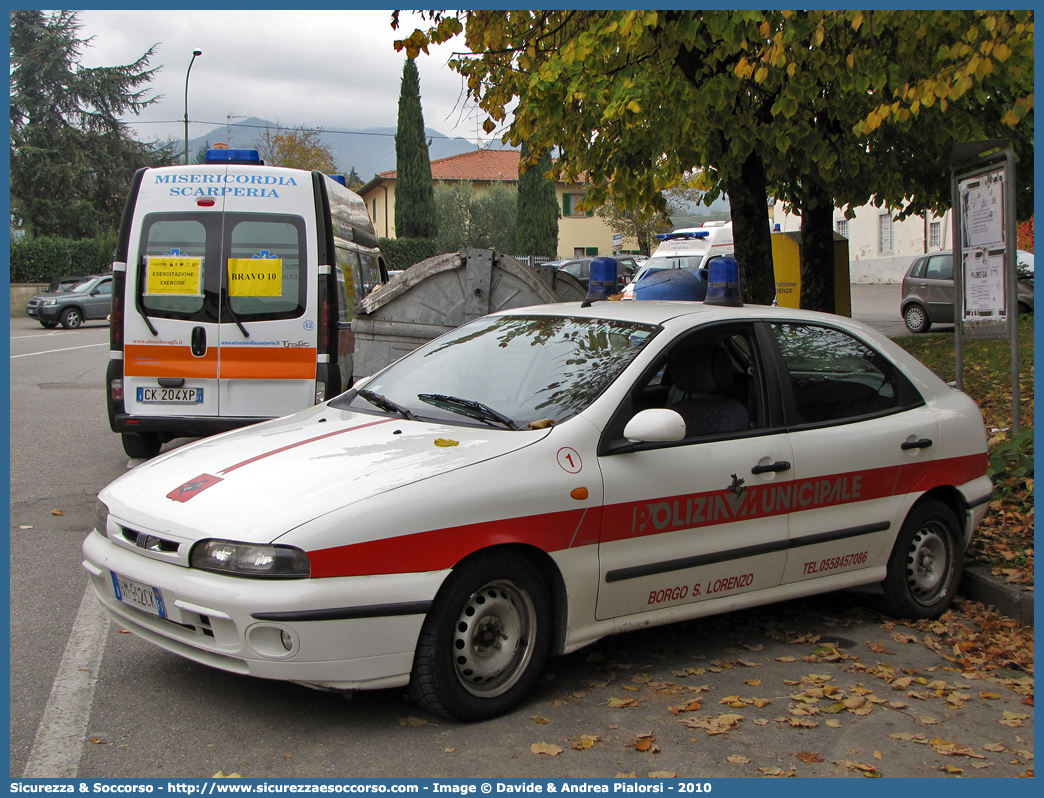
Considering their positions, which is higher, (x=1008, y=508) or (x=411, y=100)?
(x=411, y=100)

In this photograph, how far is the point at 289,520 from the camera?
140 inches

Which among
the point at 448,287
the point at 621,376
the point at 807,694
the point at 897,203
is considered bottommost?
the point at 807,694

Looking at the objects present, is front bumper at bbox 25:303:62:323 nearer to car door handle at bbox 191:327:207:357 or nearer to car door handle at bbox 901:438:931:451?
car door handle at bbox 191:327:207:357

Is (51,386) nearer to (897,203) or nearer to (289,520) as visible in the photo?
(897,203)

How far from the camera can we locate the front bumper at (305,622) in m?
3.51

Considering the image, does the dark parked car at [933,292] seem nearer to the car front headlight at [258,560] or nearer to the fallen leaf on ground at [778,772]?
the fallen leaf on ground at [778,772]

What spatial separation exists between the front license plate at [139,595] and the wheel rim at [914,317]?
1990cm

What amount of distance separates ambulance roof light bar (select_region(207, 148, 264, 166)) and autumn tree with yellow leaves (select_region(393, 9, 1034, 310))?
162 centimetres

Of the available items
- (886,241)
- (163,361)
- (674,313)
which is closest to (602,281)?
(674,313)

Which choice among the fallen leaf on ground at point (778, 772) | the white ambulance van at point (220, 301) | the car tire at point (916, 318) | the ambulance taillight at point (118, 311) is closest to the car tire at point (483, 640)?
the fallen leaf on ground at point (778, 772)

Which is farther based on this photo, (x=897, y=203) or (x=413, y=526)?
(x=897, y=203)

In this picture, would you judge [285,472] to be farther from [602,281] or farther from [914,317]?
[914,317]

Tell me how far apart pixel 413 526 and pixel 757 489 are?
1766 millimetres

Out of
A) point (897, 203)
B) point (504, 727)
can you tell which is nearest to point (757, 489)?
point (504, 727)
